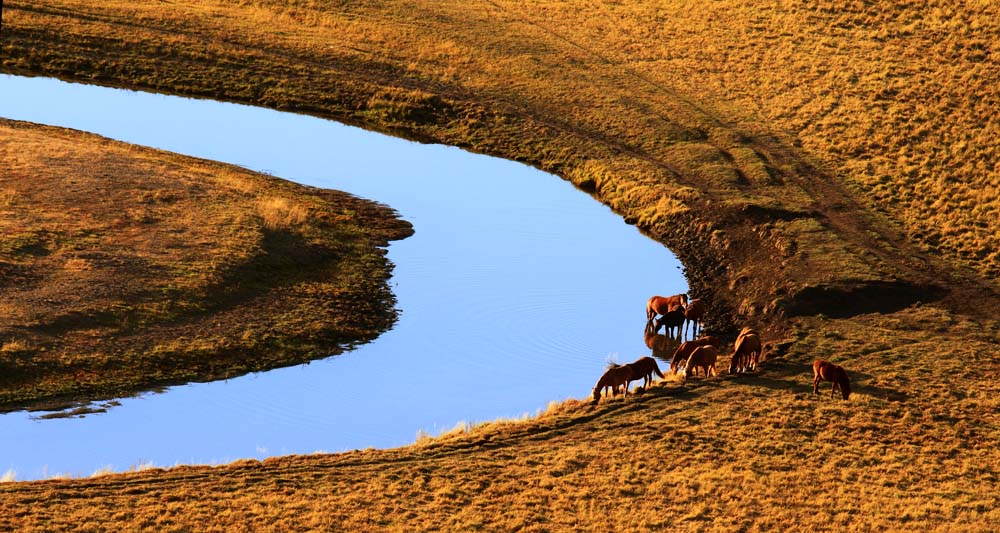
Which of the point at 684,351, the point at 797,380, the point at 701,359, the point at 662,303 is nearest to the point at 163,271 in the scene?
the point at 662,303

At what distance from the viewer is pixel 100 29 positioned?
6272 centimetres

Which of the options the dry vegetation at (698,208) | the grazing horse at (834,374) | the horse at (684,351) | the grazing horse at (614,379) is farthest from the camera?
the horse at (684,351)

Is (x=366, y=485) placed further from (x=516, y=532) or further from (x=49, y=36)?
(x=49, y=36)

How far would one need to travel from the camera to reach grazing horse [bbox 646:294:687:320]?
36781 millimetres

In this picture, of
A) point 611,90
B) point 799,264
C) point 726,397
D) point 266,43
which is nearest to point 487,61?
point 611,90

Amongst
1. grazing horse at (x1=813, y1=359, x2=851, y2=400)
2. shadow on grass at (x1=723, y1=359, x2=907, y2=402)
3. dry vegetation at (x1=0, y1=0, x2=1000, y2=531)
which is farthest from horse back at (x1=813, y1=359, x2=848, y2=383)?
shadow on grass at (x1=723, y1=359, x2=907, y2=402)

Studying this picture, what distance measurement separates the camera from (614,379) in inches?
1216

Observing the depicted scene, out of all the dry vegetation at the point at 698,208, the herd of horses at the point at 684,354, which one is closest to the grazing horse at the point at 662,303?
the herd of horses at the point at 684,354

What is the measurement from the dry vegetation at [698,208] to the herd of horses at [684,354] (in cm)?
55

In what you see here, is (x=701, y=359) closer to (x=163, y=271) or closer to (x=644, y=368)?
(x=644, y=368)

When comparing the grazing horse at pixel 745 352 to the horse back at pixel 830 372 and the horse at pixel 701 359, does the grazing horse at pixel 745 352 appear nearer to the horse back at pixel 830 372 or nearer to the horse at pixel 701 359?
the horse at pixel 701 359

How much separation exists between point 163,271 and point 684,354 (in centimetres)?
1498

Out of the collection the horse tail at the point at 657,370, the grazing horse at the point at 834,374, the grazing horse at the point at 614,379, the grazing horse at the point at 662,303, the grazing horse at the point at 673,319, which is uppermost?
the grazing horse at the point at 662,303

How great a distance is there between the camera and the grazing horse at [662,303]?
36781 mm
